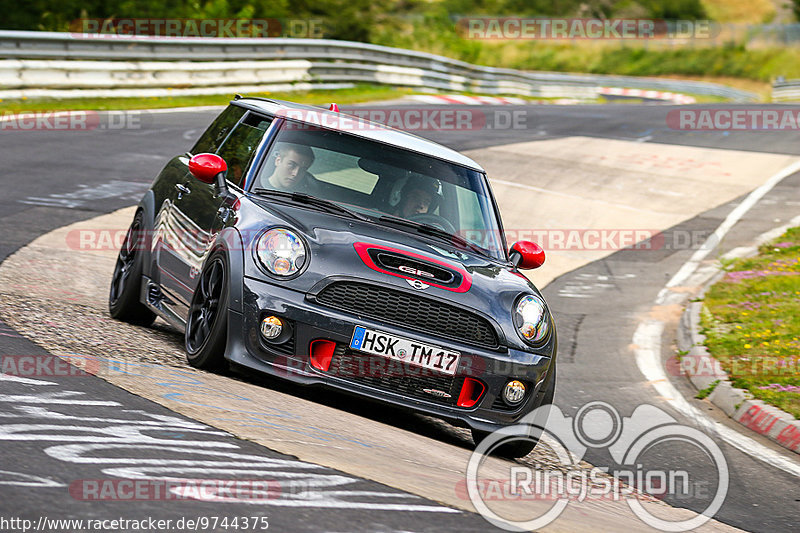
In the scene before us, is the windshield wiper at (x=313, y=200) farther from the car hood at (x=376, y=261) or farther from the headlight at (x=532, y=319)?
the headlight at (x=532, y=319)

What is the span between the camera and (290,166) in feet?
21.0

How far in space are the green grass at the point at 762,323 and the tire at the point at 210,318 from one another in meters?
4.02

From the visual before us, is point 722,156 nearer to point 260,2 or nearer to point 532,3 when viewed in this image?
point 260,2

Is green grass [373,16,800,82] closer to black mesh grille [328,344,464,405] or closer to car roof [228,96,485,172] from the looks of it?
car roof [228,96,485,172]

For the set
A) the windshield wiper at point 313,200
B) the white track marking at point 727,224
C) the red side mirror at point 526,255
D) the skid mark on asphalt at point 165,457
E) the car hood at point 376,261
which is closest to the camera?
the skid mark on asphalt at point 165,457

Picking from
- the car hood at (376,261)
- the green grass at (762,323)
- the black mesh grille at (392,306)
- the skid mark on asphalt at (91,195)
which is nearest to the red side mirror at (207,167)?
the car hood at (376,261)

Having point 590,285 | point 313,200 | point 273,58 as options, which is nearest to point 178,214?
point 313,200

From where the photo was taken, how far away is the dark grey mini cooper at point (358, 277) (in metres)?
5.43

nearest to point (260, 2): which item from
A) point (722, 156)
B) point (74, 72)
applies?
point (74, 72)

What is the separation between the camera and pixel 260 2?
3278 centimetres

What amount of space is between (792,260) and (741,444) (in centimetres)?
597

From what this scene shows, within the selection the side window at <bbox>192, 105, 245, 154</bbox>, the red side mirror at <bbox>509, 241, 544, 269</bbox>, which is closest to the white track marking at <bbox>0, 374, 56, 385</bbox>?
the side window at <bbox>192, 105, 245, 154</bbox>

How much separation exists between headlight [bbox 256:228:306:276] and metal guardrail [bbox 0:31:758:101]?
13.2 metres

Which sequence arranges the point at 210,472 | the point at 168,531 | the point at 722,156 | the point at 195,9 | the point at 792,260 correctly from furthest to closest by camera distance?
the point at 195,9, the point at 722,156, the point at 792,260, the point at 210,472, the point at 168,531
